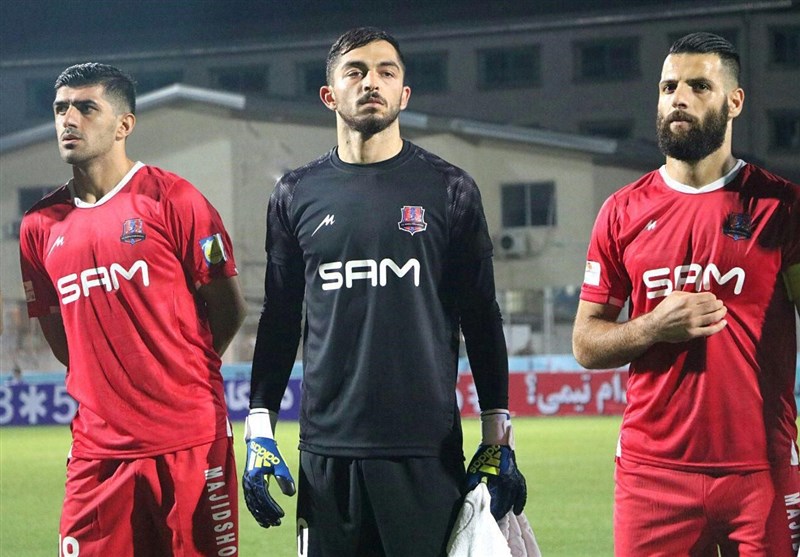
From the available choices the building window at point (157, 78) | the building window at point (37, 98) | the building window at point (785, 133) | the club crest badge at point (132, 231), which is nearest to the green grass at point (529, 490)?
the club crest badge at point (132, 231)

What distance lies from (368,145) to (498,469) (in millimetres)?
1133

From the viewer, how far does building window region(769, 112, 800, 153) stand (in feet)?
128

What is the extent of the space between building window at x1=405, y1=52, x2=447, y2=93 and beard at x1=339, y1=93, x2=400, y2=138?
37019mm

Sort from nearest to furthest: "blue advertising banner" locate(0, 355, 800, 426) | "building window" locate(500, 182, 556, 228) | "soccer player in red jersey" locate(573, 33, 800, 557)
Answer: "soccer player in red jersey" locate(573, 33, 800, 557), "blue advertising banner" locate(0, 355, 800, 426), "building window" locate(500, 182, 556, 228)

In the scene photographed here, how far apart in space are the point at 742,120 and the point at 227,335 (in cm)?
3510

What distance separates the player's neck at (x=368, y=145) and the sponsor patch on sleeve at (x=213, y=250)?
2.70ft

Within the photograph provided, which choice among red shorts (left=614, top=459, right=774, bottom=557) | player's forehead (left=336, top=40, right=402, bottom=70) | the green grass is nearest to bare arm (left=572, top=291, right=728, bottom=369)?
red shorts (left=614, top=459, right=774, bottom=557)

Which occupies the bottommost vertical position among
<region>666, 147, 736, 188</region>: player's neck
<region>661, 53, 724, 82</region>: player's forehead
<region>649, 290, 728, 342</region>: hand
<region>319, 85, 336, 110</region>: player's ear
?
<region>649, 290, 728, 342</region>: hand

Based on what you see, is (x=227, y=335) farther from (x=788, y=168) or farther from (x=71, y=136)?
(x=788, y=168)

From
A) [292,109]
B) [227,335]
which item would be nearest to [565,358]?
[292,109]

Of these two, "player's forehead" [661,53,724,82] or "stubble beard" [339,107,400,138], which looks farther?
"player's forehead" [661,53,724,82]

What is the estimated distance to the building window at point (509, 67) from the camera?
40.4 m

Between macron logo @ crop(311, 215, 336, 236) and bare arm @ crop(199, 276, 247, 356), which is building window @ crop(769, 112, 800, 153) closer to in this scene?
bare arm @ crop(199, 276, 247, 356)

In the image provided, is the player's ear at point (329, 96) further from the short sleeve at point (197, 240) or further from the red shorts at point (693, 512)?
the red shorts at point (693, 512)
